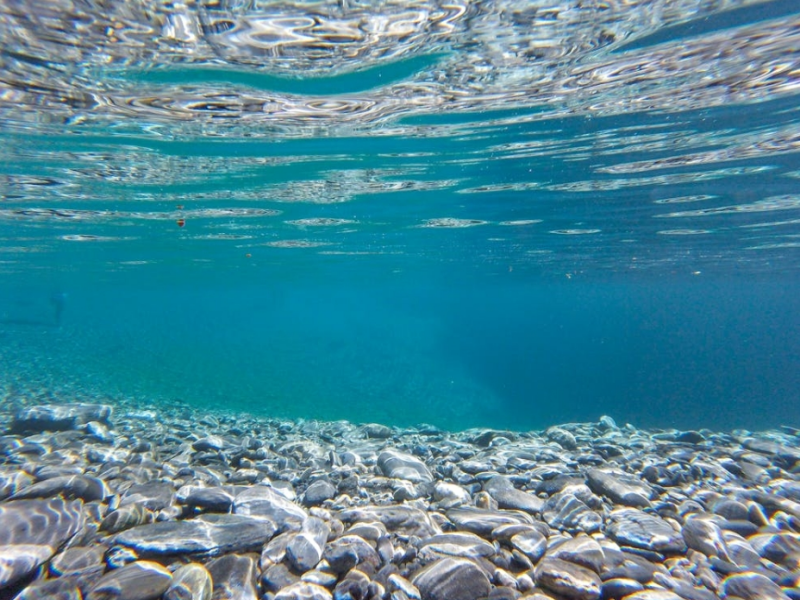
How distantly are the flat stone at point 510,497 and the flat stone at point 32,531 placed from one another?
14.7ft

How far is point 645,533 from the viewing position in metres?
4.43

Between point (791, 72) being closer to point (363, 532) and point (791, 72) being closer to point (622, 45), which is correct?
point (622, 45)

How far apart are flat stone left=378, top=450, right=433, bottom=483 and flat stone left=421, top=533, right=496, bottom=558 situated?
6.15 ft

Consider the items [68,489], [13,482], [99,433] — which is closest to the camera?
[68,489]

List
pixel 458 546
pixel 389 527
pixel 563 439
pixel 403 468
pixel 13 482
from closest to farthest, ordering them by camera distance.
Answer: pixel 458 546
pixel 389 527
pixel 13 482
pixel 403 468
pixel 563 439

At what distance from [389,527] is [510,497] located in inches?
66.1

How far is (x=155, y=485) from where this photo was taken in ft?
16.8

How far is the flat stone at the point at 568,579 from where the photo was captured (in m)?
3.41

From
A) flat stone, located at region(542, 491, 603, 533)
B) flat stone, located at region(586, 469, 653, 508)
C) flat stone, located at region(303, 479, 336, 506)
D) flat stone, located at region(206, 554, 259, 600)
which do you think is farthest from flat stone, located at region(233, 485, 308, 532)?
flat stone, located at region(586, 469, 653, 508)

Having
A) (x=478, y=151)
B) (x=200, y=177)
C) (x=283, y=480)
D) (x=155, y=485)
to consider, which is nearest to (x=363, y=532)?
(x=283, y=480)

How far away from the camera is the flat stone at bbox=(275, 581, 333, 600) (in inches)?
132

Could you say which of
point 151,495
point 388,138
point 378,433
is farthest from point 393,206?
point 151,495

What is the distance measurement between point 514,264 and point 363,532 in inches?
1221

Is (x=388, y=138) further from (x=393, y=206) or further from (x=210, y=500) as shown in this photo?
(x=210, y=500)
